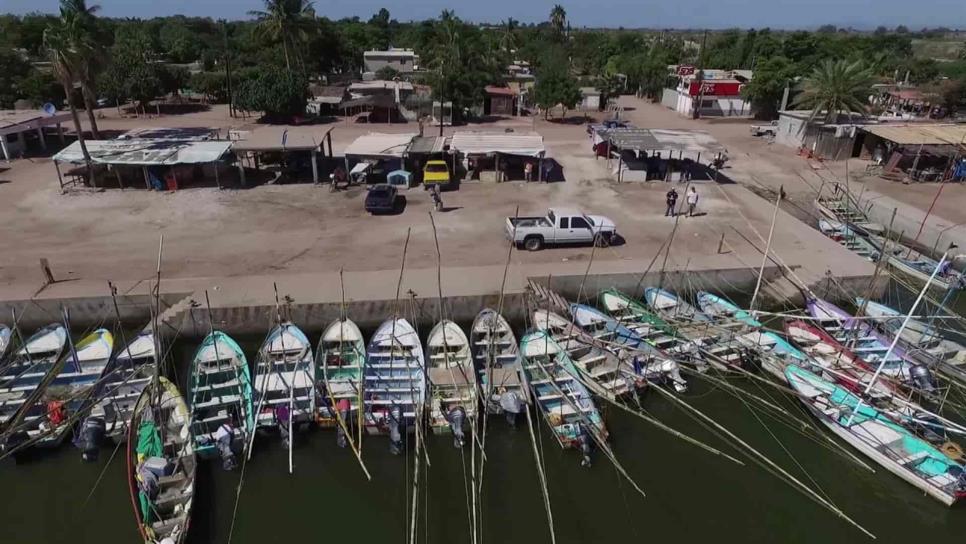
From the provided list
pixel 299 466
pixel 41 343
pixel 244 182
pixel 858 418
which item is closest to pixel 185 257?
pixel 41 343

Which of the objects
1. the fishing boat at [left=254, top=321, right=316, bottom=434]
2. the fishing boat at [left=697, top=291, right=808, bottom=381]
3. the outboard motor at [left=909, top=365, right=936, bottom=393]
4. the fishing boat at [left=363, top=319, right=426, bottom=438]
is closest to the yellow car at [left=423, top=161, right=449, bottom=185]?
the fishing boat at [left=363, top=319, right=426, bottom=438]

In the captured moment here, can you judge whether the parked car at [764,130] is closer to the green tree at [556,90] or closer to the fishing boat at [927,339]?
the green tree at [556,90]

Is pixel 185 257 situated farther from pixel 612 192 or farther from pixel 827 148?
pixel 827 148

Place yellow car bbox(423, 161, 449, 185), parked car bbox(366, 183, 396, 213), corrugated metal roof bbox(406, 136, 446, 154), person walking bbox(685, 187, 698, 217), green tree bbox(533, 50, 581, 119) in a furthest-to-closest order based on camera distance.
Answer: green tree bbox(533, 50, 581, 119) < corrugated metal roof bbox(406, 136, 446, 154) < yellow car bbox(423, 161, 449, 185) < parked car bbox(366, 183, 396, 213) < person walking bbox(685, 187, 698, 217)

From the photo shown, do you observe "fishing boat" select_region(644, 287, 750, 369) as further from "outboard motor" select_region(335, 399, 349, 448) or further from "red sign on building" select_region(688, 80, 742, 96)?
"red sign on building" select_region(688, 80, 742, 96)

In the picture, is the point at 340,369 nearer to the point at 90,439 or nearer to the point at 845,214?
the point at 90,439
